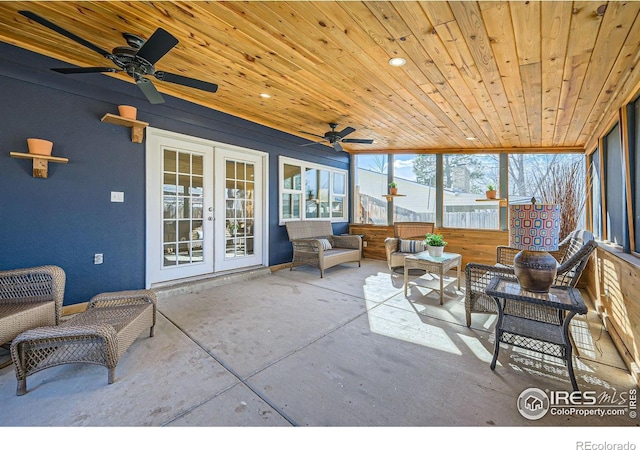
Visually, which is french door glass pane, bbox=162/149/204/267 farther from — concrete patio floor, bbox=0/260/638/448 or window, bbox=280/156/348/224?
window, bbox=280/156/348/224

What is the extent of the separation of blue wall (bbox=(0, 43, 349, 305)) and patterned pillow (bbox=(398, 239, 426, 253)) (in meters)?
3.72

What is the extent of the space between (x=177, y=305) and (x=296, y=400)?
222cm

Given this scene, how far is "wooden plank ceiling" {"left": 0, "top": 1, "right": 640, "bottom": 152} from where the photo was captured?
186cm

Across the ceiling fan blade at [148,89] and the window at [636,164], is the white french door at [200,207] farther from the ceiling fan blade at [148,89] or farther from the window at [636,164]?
the window at [636,164]

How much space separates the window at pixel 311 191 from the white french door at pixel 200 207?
577 mm

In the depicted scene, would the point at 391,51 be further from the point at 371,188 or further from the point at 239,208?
the point at 371,188

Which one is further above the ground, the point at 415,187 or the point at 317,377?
the point at 415,187

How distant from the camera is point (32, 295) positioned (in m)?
2.17

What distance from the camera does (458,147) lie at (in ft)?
18.0

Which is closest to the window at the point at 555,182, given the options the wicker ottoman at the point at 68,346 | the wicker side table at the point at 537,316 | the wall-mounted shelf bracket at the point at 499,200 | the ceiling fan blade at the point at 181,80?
the wall-mounted shelf bracket at the point at 499,200

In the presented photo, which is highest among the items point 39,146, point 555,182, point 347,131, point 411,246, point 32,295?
point 347,131

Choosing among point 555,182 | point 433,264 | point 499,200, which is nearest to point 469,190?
point 499,200

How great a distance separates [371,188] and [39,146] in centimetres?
573
